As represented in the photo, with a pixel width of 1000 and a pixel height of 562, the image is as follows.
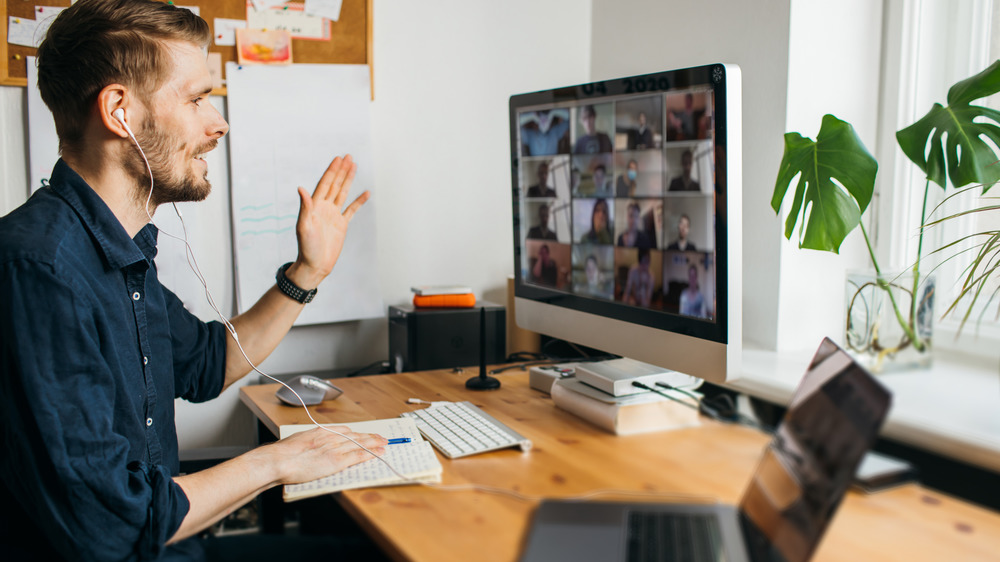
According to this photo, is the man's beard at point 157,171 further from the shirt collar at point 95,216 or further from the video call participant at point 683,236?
the video call participant at point 683,236

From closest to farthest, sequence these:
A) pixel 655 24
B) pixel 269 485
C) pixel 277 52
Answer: pixel 269 485, pixel 277 52, pixel 655 24

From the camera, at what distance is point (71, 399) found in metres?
0.89

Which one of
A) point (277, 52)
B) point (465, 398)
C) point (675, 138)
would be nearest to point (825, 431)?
point (675, 138)

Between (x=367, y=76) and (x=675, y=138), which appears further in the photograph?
(x=367, y=76)

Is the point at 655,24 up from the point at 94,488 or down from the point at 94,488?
up

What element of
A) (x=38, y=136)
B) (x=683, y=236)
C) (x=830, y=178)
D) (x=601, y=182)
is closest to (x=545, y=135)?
(x=601, y=182)

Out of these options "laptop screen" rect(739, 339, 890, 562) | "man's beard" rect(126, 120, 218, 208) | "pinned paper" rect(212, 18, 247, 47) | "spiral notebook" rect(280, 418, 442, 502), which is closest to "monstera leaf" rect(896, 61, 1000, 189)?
"laptop screen" rect(739, 339, 890, 562)

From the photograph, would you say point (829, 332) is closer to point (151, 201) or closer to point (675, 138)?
point (675, 138)

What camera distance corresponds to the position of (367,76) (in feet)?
6.57

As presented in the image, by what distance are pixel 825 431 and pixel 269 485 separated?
73cm

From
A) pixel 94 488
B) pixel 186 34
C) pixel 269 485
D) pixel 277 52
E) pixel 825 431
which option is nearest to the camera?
pixel 825 431

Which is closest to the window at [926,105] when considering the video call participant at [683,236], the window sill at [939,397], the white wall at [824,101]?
the white wall at [824,101]

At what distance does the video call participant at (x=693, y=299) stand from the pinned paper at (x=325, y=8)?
1278 mm

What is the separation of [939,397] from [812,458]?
2.17 feet
